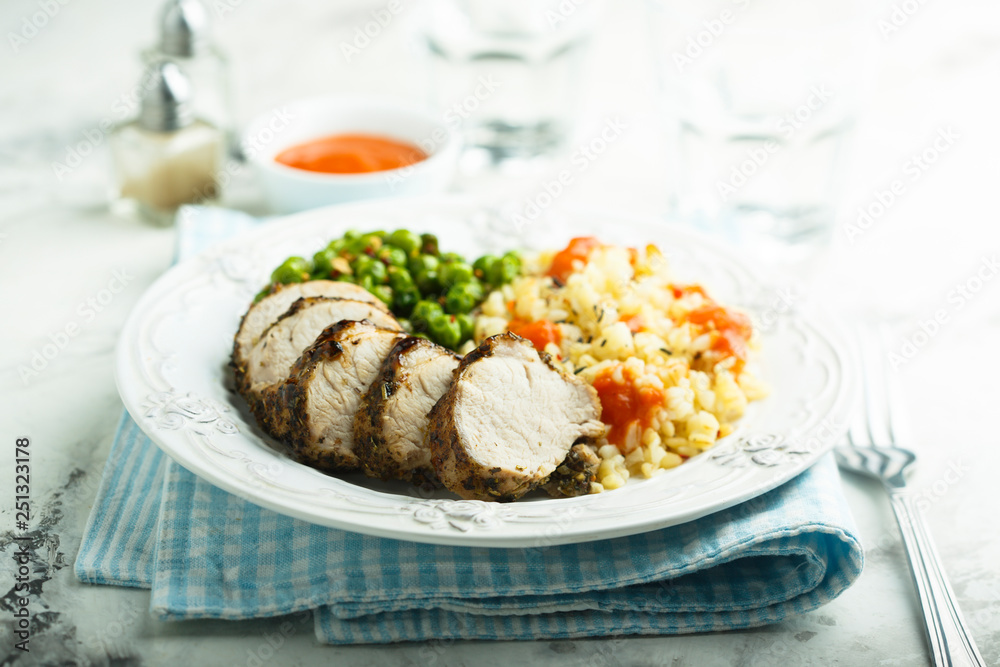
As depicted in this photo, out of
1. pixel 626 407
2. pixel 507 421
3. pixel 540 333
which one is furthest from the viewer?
pixel 540 333

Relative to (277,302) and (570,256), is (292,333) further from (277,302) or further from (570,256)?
(570,256)

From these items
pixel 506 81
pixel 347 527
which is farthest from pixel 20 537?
pixel 506 81

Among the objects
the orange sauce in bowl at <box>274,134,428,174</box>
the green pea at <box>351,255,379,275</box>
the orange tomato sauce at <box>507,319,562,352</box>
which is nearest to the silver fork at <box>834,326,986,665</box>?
the orange tomato sauce at <box>507,319,562,352</box>

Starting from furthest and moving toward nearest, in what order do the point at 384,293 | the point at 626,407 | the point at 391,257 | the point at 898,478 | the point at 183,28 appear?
the point at 183,28 → the point at 391,257 → the point at 384,293 → the point at 898,478 → the point at 626,407

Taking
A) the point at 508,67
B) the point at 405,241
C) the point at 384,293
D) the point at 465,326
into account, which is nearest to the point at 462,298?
the point at 465,326

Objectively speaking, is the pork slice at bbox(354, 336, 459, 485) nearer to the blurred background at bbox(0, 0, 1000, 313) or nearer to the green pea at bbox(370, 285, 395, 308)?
the green pea at bbox(370, 285, 395, 308)

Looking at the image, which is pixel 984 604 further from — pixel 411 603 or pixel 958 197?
pixel 958 197

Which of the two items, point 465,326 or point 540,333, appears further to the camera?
point 465,326

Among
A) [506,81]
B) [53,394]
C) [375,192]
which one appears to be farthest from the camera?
[506,81]
